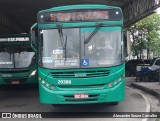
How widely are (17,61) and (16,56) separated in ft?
0.85

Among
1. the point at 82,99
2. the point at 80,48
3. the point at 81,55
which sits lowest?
the point at 82,99

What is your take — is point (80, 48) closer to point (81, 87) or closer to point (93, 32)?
point (93, 32)

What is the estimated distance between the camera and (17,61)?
56.3 feet

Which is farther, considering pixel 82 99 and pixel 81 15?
pixel 81 15

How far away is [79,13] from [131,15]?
18.0m

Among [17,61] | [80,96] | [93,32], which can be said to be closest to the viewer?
[80,96]

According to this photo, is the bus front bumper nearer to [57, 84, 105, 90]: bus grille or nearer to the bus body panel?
the bus body panel

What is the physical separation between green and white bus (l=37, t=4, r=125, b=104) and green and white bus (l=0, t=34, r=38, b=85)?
261 inches

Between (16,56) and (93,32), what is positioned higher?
(93,32)

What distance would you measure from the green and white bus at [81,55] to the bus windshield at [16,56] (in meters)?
6.78

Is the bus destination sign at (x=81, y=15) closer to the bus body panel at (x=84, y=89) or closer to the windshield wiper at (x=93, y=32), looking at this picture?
the windshield wiper at (x=93, y=32)

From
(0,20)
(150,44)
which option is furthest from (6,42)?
(150,44)

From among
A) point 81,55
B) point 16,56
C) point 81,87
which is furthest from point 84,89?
point 16,56

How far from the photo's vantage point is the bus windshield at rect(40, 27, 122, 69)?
10.2 metres
